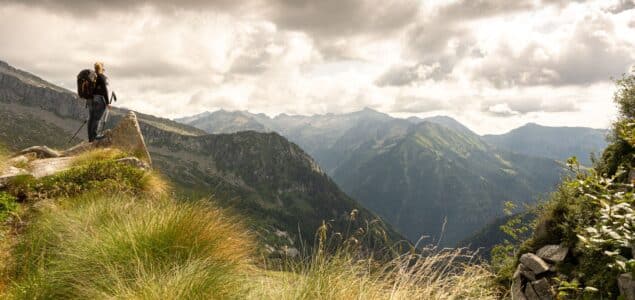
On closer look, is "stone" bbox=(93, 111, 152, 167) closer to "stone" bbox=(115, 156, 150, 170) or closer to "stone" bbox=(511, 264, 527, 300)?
"stone" bbox=(115, 156, 150, 170)

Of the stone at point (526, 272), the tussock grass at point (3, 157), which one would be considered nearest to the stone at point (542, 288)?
the stone at point (526, 272)

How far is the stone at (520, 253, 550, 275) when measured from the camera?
35.4 feet

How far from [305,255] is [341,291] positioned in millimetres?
1899

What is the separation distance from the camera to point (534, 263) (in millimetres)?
11031

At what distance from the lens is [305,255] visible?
271 inches

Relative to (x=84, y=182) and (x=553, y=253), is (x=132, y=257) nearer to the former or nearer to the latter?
(x=84, y=182)

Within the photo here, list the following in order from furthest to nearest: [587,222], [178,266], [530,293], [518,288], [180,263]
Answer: [518,288], [530,293], [587,222], [180,263], [178,266]

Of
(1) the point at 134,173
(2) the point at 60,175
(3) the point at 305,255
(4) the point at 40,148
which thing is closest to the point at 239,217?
(3) the point at 305,255

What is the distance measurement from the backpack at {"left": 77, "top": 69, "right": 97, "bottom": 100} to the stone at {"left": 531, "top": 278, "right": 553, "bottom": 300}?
878 inches

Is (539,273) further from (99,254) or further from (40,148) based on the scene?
(40,148)

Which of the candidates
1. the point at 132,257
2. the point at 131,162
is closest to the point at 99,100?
the point at 131,162

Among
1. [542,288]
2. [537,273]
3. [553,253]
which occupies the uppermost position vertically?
[553,253]

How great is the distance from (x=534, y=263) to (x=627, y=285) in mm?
3939

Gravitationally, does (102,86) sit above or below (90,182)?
above
